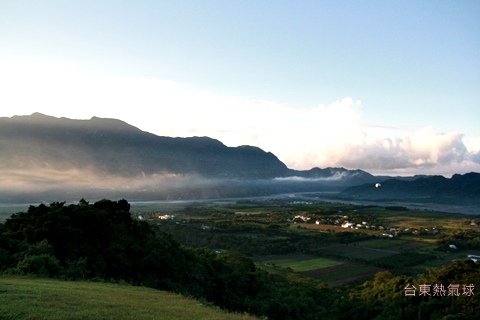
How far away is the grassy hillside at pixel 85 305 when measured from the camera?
9.39 metres

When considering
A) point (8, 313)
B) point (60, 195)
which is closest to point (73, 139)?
point (60, 195)

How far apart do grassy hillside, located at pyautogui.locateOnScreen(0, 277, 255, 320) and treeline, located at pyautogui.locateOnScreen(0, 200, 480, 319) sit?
4.63 meters

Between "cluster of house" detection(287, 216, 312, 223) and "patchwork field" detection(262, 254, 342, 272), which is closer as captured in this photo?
"patchwork field" detection(262, 254, 342, 272)

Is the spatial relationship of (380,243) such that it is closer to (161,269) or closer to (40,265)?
(161,269)

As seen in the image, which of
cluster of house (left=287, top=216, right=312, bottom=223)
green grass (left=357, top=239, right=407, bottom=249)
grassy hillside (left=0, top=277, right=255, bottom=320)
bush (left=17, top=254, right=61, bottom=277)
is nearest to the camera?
grassy hillside (left=0, top=277, right=255, bottom=320)

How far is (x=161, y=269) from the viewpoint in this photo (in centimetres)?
2331

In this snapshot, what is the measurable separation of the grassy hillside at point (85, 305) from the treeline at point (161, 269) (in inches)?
182

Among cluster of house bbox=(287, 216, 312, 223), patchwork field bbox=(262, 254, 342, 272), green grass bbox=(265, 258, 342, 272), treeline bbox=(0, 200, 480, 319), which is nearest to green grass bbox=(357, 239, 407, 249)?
patchwork field bbox=(262, 254, 342, 272)

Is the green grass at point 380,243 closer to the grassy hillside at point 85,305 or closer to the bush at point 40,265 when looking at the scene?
the bush at point 40,265

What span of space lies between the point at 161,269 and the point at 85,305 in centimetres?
1311

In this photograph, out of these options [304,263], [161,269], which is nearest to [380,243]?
[304,263]

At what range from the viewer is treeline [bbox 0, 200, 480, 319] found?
18875 mm

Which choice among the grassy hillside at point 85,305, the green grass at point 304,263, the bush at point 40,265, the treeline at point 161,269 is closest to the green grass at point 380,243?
the green grass at point 304,263

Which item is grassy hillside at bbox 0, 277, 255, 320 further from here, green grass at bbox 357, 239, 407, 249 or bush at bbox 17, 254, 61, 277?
green grass at bbox 357, 239, 407, 249
